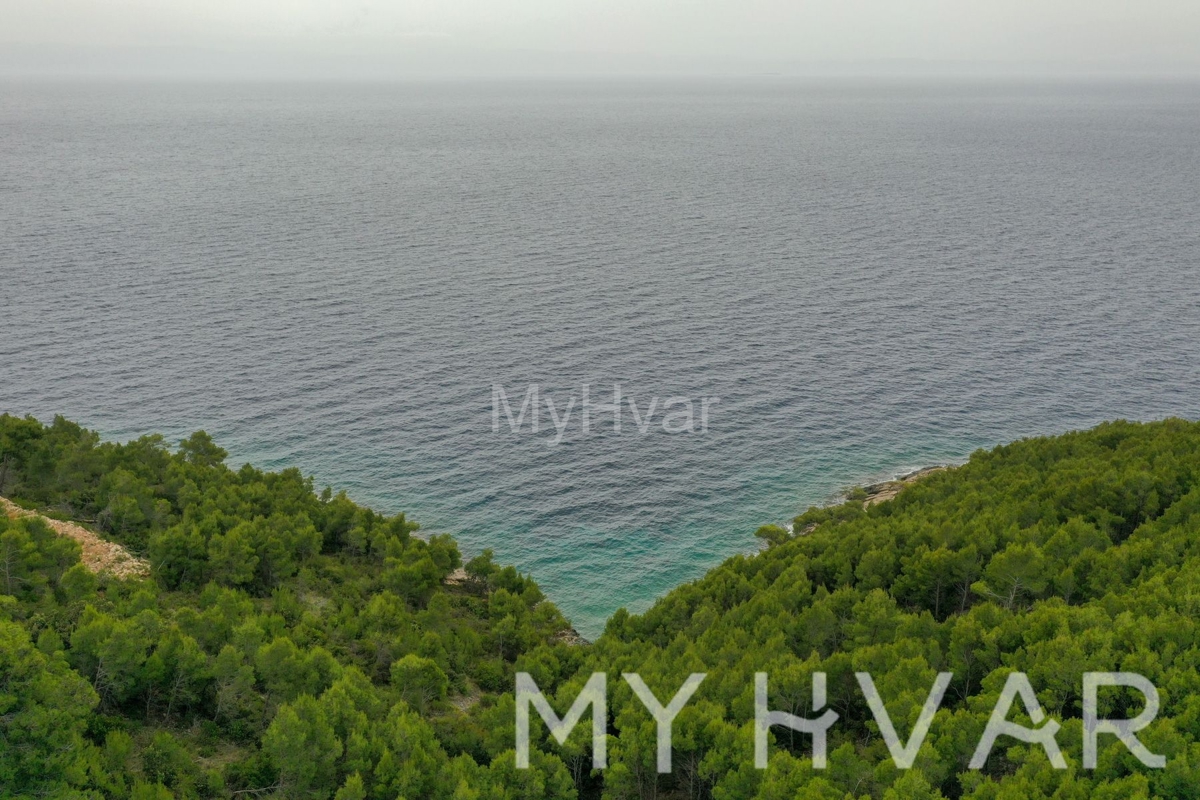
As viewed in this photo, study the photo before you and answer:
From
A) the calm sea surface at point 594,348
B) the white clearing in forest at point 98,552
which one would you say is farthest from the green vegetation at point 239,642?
the calm sea surface at point 594,348

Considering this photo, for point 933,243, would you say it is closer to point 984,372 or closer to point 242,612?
point 984,372

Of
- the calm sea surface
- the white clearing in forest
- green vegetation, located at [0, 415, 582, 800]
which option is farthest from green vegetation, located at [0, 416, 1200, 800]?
the calm sea surface

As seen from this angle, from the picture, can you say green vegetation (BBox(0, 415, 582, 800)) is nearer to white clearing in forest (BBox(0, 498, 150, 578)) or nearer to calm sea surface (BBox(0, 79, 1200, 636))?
white clearing in forest (BBox(0, 498, 150, 578))

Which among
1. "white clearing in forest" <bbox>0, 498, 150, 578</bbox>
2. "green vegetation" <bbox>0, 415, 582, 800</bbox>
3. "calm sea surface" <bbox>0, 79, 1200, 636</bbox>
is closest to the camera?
"green vegetation" <bbox>0, 415, 582, 800</bbox>

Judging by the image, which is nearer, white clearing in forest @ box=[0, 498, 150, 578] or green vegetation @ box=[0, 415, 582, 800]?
green vegetation @ box=[0, 415, 582, 800]

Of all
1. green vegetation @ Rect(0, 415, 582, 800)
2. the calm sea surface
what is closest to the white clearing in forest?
green vegetation @ Rect(0, 415, 582, 800)

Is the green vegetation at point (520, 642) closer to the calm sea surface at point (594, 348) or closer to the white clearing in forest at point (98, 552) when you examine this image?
the white clearing in forest at point (98, 552)

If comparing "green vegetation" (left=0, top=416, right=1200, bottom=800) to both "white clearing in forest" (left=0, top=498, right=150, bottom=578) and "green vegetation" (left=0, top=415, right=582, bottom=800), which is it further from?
"white clearing in forest" (left=0, top=498, right=150, bottom=578)

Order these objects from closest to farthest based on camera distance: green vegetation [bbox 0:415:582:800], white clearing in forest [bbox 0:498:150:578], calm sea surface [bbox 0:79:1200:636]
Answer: green vegetation [bbox 0:415:582:800]
white clearing in forest [bbox 0:498:150:578]
calm sea surface [bbox 0:79:1200:636]
